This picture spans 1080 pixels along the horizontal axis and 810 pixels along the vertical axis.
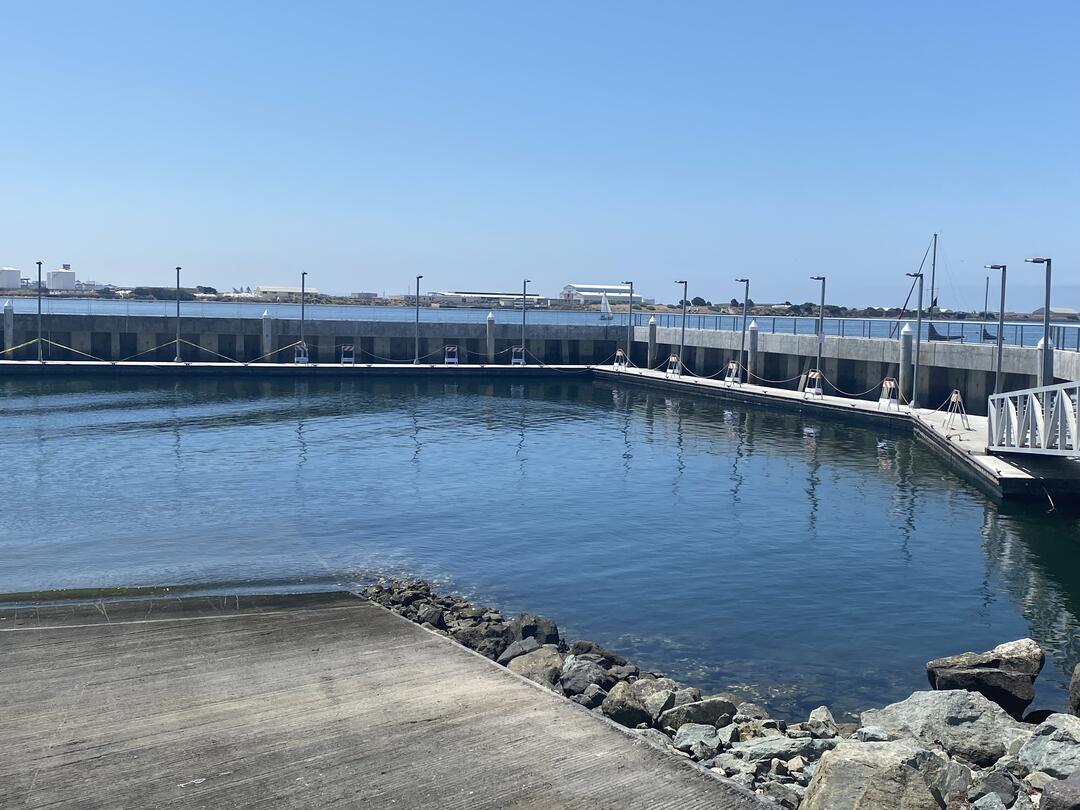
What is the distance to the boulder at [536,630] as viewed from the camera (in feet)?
55.3

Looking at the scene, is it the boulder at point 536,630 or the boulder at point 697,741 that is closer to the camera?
the boulder at point 697,741

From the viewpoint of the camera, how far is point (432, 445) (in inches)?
1582

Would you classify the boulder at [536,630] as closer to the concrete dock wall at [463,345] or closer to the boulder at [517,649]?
the boulder at [517,649]

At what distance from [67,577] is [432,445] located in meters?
21.1

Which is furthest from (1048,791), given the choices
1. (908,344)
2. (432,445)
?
(908,344)

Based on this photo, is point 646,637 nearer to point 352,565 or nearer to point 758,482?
point 352,565

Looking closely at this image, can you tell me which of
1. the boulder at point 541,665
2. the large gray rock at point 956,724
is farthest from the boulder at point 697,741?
the boulder at point 541,665

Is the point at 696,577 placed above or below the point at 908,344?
below

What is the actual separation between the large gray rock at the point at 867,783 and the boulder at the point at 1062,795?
917 millimetres

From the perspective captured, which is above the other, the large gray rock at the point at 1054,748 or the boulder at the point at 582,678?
the large gray rock at the point at 1054,748

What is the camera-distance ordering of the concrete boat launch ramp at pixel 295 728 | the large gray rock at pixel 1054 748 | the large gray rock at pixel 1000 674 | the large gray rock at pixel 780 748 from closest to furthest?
the concrete boat launch ramp at pixel 295 728, the large gray rock at pixel 1054 748, the large gray rock at pixel 780 748, the large gray rock at pixel 1000 674

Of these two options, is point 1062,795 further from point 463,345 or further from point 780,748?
point 463,345

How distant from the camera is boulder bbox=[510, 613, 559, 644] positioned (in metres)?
16.9

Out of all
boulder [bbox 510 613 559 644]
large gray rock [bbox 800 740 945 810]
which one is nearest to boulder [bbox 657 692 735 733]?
large gray rock [bbox 800 740 945 810]
